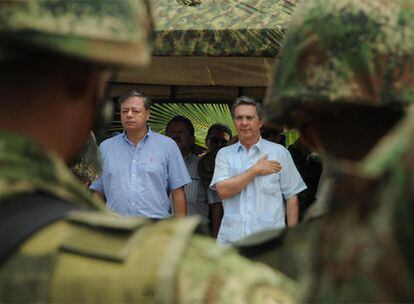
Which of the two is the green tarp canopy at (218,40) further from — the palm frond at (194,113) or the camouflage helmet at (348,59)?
the camouflage helmet at (348,59)

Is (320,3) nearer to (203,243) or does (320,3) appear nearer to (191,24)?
(203,243)

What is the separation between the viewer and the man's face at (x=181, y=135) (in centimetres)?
916

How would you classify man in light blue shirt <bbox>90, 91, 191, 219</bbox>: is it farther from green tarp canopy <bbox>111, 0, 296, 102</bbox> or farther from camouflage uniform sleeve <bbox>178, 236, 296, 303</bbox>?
camouflage uniform sleeve <bbox>178, 236, 296, 303</bbox>

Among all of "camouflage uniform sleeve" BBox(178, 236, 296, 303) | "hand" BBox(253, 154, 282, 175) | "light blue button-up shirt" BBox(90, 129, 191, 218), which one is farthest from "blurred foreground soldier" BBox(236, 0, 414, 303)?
"light blue button-up shirt" BBox(90, 129, 191, 218)

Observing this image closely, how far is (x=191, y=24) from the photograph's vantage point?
8.51 metres

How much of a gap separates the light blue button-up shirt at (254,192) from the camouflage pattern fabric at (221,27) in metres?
1.30

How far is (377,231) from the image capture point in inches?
40.9

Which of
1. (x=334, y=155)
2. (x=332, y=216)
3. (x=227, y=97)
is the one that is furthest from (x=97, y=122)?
Result: (x=227, y=97)

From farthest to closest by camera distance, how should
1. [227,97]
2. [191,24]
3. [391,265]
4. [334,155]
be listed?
[227,97]
[191,24]
[334,155]
[391,265]

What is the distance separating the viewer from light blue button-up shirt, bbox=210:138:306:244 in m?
6.94

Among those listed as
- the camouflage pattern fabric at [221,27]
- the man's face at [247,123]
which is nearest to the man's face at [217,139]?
the camouflage pattern fabric at [221,27]

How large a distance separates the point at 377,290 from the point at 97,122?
0.92m

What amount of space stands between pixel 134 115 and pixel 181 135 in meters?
1.43

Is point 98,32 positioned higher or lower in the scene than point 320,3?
lower
